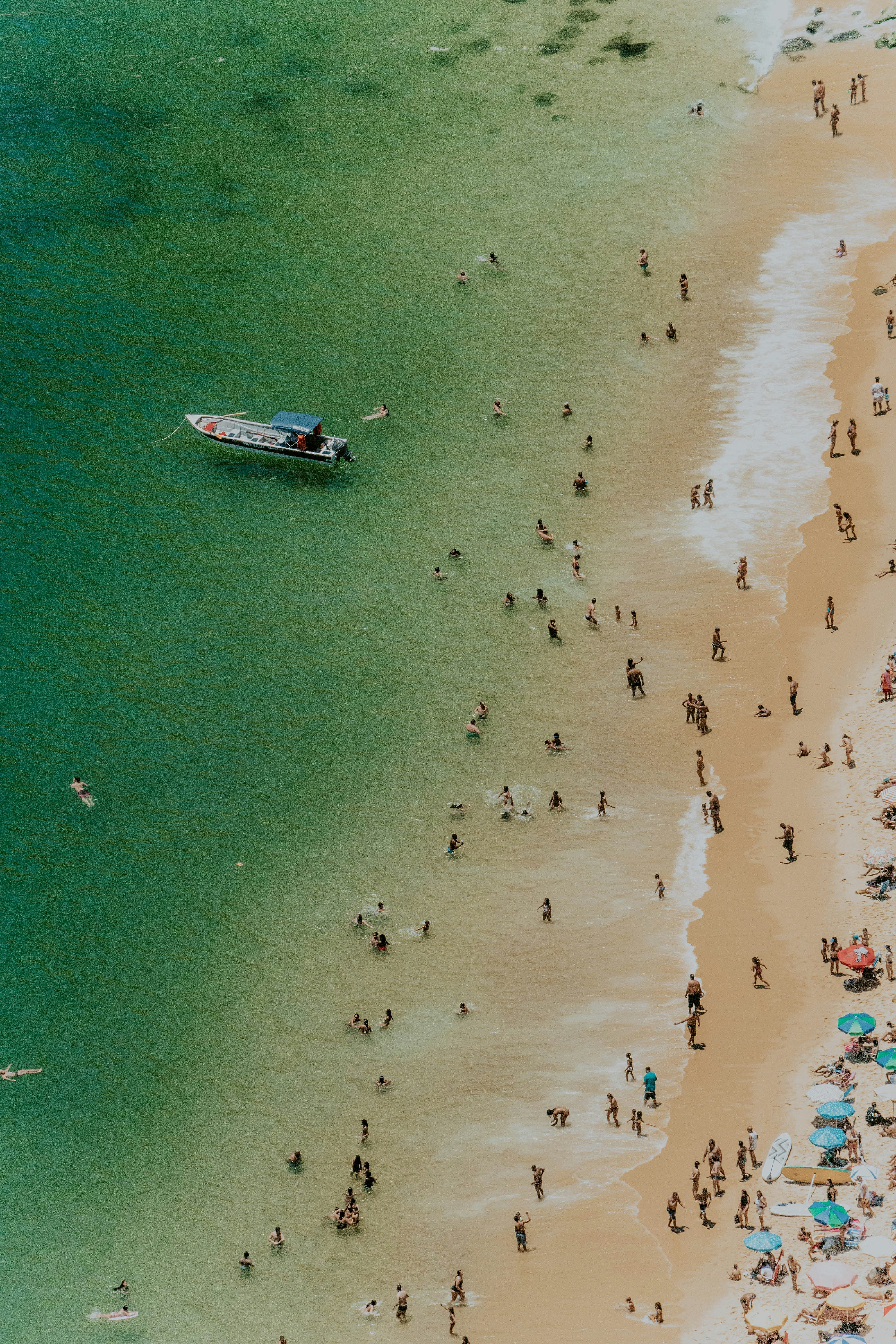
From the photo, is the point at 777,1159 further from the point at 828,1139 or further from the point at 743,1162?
the point at 828,1139

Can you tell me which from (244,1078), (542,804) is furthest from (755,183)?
(244,1078)

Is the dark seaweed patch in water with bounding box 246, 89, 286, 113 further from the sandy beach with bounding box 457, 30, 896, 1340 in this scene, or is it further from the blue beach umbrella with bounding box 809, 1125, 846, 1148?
the blue beach umbrella with bounding box 809, 1125, 846, 1148

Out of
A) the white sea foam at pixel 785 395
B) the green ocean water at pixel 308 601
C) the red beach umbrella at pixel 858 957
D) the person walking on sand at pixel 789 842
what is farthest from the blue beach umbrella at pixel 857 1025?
the white sea foam at pixel 785 395

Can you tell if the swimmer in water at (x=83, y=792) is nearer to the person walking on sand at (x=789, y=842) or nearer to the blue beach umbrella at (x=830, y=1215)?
the person walking on sand at (x=789, y=842)

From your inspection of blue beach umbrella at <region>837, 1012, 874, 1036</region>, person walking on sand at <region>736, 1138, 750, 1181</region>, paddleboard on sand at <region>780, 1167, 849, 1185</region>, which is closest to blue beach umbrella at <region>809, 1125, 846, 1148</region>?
paddleboard on sand at <region>780, 1167, 849, 1185</region>

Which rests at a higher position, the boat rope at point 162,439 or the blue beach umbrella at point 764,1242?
the boat rope at point 162,439
